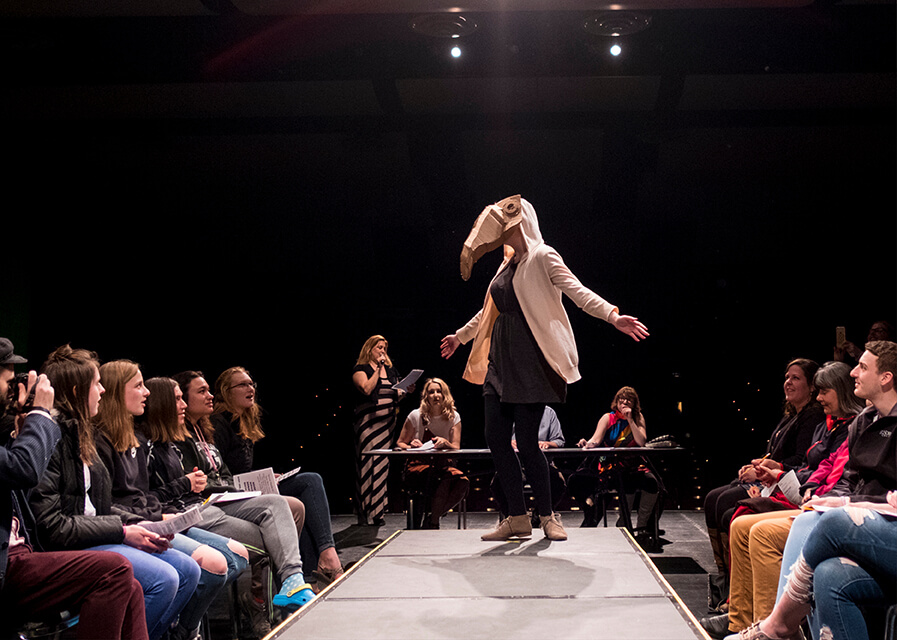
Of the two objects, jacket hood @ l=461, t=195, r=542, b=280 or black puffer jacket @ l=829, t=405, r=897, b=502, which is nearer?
black puffer jacket @ l=829, t=405, r=897, b=502

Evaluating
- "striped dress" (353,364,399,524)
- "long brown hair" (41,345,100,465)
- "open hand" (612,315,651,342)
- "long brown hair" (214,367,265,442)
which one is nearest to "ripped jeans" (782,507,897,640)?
"open hand" (612,315,651,342)

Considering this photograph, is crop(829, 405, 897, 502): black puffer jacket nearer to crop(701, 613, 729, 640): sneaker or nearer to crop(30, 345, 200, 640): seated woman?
crop(701, 613, 729, 640): sneaker

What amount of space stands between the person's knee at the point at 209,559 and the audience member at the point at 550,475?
1.46 m

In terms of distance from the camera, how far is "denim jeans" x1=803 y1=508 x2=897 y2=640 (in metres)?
2.12

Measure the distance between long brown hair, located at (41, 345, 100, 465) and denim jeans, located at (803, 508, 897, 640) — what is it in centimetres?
219

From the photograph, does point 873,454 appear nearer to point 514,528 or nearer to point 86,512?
point 514,528

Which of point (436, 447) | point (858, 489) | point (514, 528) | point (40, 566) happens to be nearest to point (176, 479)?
point (40, 566)

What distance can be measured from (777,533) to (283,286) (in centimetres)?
542

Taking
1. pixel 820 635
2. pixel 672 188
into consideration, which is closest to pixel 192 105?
pixel 672 188

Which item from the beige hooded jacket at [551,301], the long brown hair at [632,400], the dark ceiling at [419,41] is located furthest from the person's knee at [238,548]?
the long brown hair at [632,400]

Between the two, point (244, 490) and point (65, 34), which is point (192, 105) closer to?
point (65, 34)

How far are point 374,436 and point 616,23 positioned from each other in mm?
3346

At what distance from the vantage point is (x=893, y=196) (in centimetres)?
648

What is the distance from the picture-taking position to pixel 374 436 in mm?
5980
